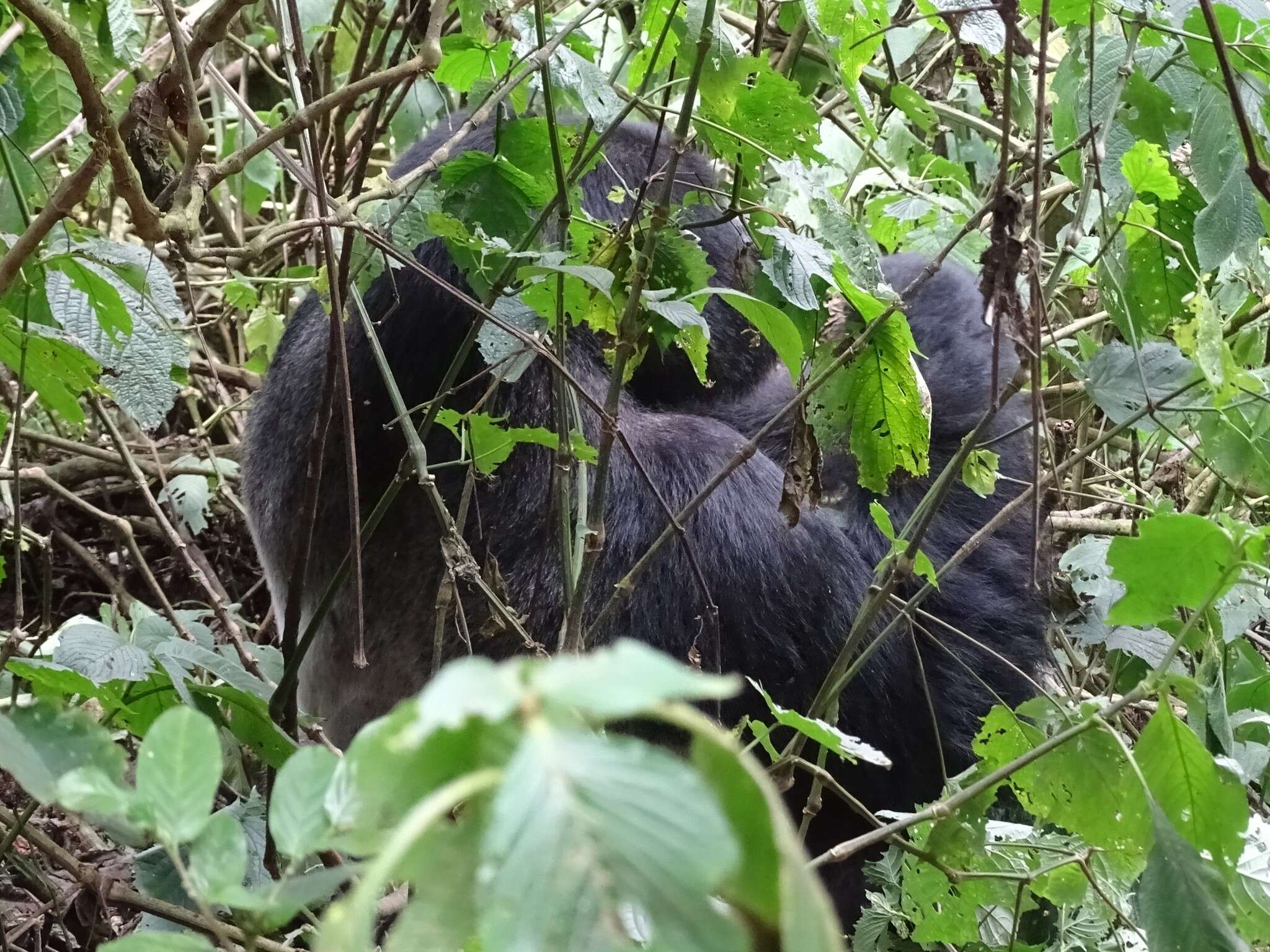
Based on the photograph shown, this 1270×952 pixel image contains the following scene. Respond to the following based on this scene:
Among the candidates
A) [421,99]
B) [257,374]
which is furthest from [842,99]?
[257,374]

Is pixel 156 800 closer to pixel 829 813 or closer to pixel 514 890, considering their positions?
pixel 514 890

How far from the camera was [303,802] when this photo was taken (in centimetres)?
35

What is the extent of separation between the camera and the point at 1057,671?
4.39ft

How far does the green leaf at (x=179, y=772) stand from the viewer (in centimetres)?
33

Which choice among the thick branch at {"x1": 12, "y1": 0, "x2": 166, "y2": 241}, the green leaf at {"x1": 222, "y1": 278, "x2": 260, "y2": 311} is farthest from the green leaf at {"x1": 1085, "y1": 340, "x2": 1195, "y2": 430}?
the green leaf at {"x1": 222, "y1": 278, "x2": 260, "y2": 311}

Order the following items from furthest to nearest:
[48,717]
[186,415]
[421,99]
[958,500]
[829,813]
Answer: [186,415] < [421,99] < [958,500] < [829,813] < [48,717]

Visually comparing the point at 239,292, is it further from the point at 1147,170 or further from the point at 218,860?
the point at 218,860


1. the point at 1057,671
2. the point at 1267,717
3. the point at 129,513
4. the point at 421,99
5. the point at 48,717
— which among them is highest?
the point at 421,99

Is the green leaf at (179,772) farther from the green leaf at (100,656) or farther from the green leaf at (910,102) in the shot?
the green leaf at (910,102)

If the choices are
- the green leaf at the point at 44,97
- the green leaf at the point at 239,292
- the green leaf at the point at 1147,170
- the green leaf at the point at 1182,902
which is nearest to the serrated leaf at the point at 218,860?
the green leaf at the point at 1182,902

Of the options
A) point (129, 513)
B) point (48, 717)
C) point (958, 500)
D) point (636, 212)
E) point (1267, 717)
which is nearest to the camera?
point (48, 717)

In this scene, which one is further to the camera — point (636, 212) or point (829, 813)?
point (829, 813)

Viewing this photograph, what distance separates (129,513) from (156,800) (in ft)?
6.33

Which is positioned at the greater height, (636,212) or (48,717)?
(636,212)
